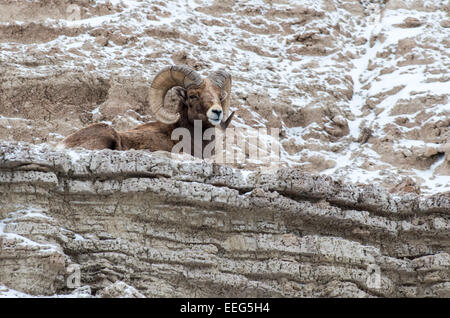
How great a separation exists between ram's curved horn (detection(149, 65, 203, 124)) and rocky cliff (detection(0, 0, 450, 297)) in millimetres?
2642

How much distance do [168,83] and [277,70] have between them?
6.19m

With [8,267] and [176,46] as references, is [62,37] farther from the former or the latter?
[8,267]

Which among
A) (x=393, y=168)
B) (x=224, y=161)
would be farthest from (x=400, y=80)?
(x=224, y=161)

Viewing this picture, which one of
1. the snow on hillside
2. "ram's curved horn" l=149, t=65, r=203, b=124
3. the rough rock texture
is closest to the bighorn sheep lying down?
"ram's curved horn" l=149, t=65, r=203, b=124

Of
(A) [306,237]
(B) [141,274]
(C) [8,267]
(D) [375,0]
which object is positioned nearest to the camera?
(C) [8,267]

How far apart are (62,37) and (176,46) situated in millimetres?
3087

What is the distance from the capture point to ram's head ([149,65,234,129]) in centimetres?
1623

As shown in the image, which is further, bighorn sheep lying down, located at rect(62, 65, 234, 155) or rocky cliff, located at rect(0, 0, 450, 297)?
bighorn sheep lying down, located at rect(62, 65, 234, 155)

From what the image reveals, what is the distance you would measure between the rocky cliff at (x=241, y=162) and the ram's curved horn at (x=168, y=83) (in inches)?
104

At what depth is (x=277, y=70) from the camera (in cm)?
2219

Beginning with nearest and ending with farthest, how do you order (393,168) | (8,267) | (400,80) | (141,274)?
(8,267), (141,274), (393,168), (400,80)

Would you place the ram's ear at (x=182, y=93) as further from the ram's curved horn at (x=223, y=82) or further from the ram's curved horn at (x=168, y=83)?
the ram's curved horn at (x=223, y=82)

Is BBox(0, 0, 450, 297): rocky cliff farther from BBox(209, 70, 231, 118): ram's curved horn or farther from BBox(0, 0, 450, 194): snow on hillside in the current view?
BBox(209, 70, 231, 118): ram's curved horn

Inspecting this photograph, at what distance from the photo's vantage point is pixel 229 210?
11164mm
